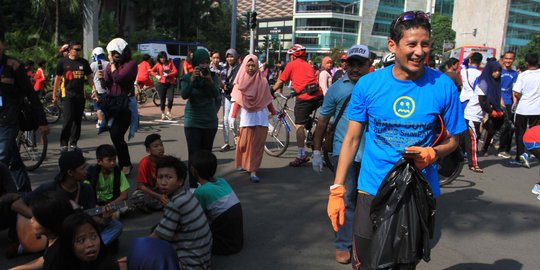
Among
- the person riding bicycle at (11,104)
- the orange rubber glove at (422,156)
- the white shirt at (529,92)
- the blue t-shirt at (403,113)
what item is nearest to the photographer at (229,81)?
the person riding bicycle at (11,104)

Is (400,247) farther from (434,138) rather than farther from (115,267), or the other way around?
(115,267)

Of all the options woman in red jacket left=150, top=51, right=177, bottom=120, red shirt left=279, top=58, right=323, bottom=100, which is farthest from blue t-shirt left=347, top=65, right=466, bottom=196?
woman in red jacket left=150, top=51, right=177, bottom=120

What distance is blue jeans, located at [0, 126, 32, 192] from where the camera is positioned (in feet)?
13.1

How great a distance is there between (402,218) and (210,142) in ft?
11.5

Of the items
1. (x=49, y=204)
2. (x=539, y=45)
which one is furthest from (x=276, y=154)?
(x=539, y=45)

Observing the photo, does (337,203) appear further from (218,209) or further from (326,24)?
(326,24)

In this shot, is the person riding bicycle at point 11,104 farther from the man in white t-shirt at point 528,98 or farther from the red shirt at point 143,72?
the red shirt at point 143,72

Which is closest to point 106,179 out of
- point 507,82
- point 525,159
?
point 525,159

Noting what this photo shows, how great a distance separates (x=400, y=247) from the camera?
210 cm

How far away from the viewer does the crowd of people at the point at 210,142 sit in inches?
89.8

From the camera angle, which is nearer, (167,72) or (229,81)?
(229,81)

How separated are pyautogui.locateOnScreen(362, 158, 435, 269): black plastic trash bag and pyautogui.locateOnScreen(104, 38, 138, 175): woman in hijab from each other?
182 inches

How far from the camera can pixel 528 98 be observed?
7492mm

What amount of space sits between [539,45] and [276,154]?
70758 mm
